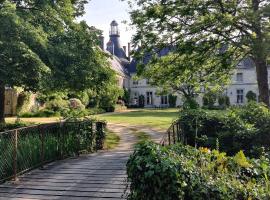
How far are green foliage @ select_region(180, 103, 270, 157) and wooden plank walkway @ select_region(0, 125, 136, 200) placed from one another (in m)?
2.45

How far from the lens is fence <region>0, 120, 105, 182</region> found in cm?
1002

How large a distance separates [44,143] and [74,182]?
251cm

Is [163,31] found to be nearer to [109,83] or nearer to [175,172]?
[109,83]

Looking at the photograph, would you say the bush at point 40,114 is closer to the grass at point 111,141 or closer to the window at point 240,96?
the grass at point 111,141

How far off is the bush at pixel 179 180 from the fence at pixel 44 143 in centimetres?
491

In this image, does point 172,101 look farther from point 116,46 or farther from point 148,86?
point 116,46

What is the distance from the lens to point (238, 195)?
5949mm

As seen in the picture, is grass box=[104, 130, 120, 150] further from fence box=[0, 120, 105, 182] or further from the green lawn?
the green lawn

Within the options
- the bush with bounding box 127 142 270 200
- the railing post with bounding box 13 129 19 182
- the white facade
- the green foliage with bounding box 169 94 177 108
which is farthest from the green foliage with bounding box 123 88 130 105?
the bush with bounding box 127 142 270 200

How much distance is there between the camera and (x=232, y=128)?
11961 millimetres

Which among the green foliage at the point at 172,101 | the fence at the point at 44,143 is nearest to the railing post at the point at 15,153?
the fence at the point at 44,143

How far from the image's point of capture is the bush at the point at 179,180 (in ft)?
18.6

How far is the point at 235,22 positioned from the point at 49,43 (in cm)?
762

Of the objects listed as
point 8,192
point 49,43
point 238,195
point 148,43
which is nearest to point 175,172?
point 238,195
